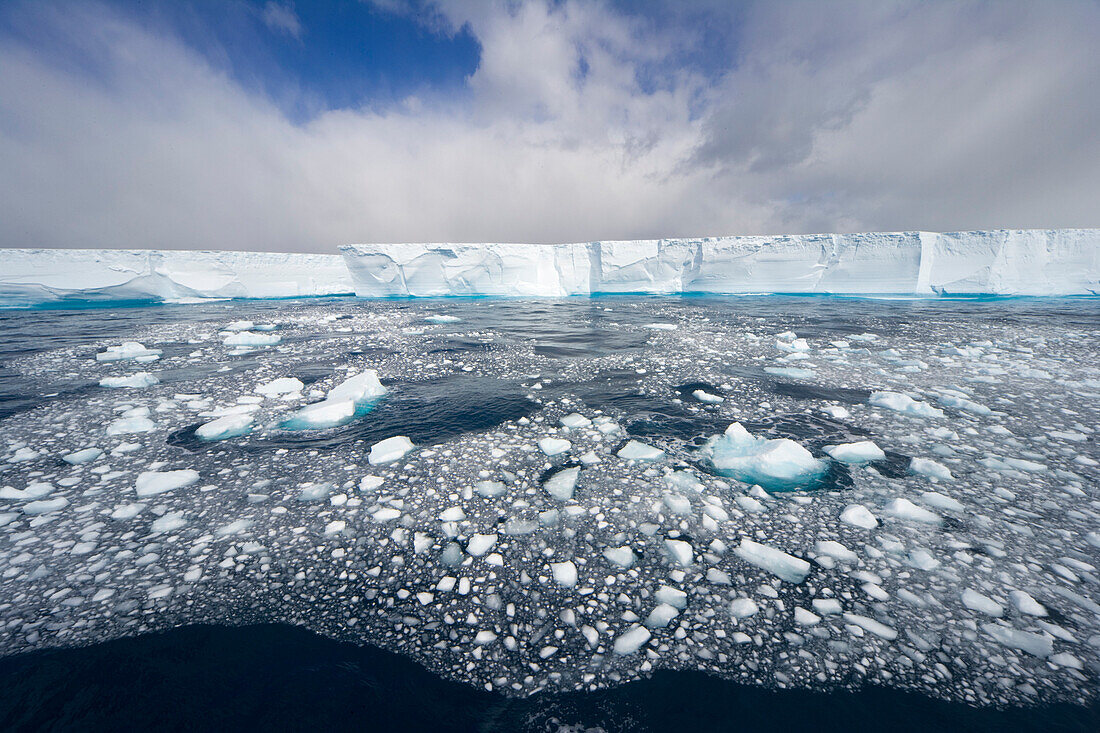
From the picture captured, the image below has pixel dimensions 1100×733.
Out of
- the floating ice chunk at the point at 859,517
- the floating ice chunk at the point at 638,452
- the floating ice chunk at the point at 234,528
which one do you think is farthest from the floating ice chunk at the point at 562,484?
the floating ice chunk at the point at 234,528

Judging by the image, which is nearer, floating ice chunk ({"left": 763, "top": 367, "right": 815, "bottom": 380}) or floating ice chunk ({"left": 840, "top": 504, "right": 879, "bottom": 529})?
floating ice chunk ({"left": 840, "top": 504, "right": 879, "bottom": 529})

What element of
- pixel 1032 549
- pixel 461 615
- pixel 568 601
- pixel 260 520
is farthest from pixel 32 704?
pixel 1032 549

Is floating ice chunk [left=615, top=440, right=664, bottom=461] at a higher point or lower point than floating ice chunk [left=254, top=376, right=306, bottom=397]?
lower

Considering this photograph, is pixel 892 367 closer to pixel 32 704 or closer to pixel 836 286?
pixel 32 704

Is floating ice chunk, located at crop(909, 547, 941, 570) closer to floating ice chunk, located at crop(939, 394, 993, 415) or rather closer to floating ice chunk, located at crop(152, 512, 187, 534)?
floating ice chunk, located at crop(939, 394, 993, 415)

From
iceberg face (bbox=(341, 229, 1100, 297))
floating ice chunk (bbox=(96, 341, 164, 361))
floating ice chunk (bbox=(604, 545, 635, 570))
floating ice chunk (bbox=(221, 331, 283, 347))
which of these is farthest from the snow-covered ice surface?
iceberg face (bbox=(341, 229, 1100, 297))

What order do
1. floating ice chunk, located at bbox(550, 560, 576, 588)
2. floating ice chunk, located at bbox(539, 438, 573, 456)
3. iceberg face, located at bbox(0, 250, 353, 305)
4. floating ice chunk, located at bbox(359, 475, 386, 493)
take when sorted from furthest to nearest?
iceberg face, located at bbox(0, 250, 353, 305) < floating ice chunk, located at bbox(539, 438, 573, 456) < floating ice chunk, located at bbox(359, 475, 386, 493) < floating ice chunk, located at bbox(550, 560, 576, 588)

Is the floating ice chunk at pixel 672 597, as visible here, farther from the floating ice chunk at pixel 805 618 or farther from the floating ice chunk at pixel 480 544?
the floating ice chunk at pixel 480 544
